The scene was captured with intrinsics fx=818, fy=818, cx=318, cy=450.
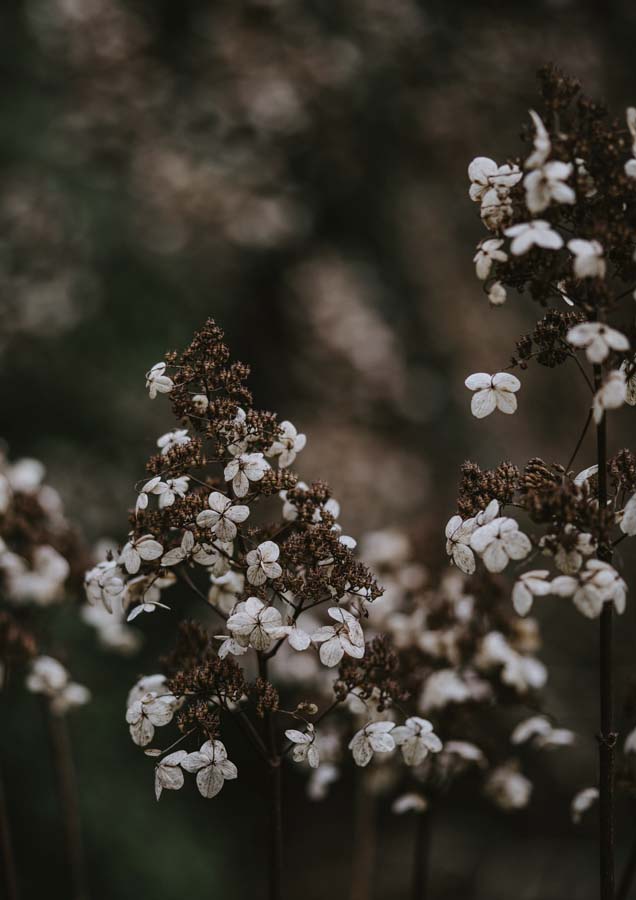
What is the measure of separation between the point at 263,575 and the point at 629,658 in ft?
13.6

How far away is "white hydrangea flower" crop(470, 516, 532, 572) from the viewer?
1.25 m

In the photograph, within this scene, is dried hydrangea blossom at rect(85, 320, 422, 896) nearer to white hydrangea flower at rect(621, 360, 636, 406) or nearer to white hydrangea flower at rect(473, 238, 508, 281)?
white hydrangea flower at rect(473, 238, 508, 281)

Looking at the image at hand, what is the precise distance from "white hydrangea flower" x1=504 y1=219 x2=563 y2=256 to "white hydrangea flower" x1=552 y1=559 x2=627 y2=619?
0.47 meters

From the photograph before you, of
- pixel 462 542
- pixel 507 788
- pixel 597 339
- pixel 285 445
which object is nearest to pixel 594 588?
pixel 462 542

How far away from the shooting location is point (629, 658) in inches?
191

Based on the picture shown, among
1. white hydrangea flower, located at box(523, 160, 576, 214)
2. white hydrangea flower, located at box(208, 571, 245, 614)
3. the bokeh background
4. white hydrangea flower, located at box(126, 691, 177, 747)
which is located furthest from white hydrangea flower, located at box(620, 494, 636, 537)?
the bokeh background

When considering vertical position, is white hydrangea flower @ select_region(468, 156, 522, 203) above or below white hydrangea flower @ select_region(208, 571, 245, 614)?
above

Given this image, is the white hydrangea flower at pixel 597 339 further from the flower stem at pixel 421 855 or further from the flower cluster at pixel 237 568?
the flower stem at pixel 421 855

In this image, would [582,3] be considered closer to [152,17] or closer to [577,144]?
[152,17]

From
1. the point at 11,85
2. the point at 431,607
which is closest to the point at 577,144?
the point at 431,607

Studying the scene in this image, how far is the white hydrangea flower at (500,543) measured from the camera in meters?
1.25

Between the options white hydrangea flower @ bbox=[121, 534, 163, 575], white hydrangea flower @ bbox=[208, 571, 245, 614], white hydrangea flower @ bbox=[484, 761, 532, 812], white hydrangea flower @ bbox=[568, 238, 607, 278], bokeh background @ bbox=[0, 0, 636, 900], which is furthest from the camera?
bokeh background @ bbox=[0, 0, 636, 900]

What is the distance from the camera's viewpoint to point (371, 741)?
1.38 meters

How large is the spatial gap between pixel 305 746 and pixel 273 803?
181mm
